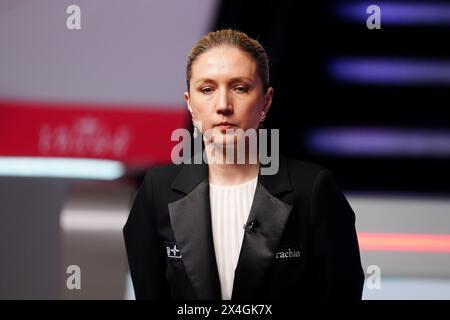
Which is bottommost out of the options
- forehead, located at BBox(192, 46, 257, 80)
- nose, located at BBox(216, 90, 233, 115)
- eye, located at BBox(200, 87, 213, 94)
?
nose, located at BBox(216, 90, 233, 115)

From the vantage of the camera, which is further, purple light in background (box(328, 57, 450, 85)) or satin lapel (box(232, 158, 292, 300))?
purple light in background (box(328, 57, 450, 85))

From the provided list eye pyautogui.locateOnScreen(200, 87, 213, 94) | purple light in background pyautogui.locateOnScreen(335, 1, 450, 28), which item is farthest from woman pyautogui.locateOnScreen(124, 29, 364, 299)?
purple light in background pyautogui.locateOnScreen(335, 1, 450, 28)

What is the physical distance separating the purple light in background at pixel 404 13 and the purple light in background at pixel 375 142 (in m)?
0.38

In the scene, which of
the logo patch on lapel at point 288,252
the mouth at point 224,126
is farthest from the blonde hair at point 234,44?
the logo patch on lapel at point 288,252

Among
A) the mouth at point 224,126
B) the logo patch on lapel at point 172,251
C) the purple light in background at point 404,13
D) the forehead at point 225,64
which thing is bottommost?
the logo patch on lapel at point 172,251

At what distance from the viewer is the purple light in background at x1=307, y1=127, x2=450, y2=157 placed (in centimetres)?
212

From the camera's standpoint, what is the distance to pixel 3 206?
2.14 metres

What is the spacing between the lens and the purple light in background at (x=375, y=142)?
2125 millimetres

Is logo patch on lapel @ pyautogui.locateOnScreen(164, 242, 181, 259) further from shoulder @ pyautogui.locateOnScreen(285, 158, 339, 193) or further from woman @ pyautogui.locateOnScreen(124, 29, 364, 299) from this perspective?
shoulder @ pyautogui.locateOnScreen(285, 158, 339, 193)

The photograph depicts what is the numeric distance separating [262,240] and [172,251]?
0.64 ft

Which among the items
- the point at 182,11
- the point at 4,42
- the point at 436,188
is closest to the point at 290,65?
the point at 182,11

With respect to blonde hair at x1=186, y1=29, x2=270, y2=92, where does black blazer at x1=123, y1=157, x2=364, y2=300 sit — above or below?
below

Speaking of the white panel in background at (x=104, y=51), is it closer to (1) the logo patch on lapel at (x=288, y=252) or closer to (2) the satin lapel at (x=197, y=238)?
(2) the satin lapel at (x=197, y=238)

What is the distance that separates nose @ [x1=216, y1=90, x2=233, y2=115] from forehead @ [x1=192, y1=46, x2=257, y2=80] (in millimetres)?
40
